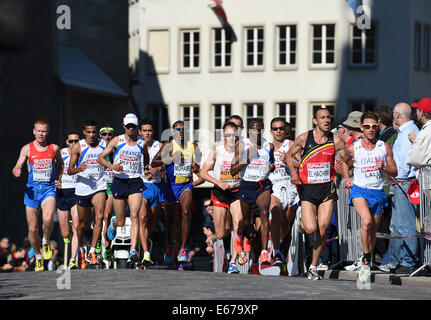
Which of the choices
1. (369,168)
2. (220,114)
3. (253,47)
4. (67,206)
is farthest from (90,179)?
(220,114)

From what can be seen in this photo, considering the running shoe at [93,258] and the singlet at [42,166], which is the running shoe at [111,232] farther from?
the singlet at [42,166]

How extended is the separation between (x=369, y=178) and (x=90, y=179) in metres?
4.62

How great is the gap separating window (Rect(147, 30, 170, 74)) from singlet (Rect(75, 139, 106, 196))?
39376mm

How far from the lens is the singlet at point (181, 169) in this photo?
18.5 m

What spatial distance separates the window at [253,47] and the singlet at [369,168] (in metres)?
40.6

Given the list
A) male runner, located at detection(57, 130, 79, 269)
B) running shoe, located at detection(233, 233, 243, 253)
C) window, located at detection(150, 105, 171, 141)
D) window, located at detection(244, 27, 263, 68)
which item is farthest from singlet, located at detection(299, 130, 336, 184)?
window, located at detection(150, 105, 171, 141)

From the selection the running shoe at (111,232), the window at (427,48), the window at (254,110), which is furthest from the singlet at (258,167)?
the window at (427,48)

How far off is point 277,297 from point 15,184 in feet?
84.0

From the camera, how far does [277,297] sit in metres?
11.1

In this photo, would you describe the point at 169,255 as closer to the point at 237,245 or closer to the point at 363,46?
the point at 237,245

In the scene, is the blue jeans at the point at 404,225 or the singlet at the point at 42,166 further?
the singlet at the point at 42,166

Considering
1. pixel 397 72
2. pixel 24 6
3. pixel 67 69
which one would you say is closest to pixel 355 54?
pixel 397 72

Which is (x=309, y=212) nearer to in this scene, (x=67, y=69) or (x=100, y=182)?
(x=100, y=182)

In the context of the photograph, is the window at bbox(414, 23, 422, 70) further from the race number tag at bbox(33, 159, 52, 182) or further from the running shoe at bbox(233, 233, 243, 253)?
the running shoe at bbox(233, 233, 243, 253)
